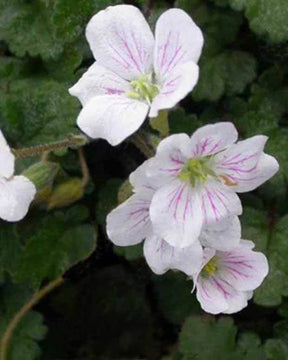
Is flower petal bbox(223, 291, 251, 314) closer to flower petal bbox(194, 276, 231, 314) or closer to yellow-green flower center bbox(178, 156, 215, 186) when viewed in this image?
flower petal bbox(194, 276, 231, 314)

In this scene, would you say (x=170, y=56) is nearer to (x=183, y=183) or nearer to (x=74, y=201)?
(x=183, y=183)

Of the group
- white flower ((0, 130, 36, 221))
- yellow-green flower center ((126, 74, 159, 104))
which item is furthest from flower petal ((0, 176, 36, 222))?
yellow-green flower center ((126, 74, 159, 104))

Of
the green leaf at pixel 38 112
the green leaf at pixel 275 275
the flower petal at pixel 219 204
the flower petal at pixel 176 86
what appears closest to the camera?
the flower petal at pixel 176 86

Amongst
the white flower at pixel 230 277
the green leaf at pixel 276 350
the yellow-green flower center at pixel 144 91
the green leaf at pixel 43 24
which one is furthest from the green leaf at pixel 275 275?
the green leaf at pixel 43 24

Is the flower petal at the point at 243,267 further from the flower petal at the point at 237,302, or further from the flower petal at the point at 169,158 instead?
the flower petal at the point at 169,158

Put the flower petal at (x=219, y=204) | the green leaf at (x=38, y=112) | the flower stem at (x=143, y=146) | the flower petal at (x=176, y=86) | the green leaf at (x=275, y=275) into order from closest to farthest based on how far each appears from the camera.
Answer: the flower petal at (x=176, y=86)
the flower petal at (x=219, y=204)
the flower stem at (x=143, y=146)
the green leaf at (x=275, y=275)
the green leaf at (x=38, y=112)

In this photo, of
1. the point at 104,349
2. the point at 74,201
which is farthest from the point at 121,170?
the point at 104,349

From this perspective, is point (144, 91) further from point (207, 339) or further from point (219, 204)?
point (207, 339)

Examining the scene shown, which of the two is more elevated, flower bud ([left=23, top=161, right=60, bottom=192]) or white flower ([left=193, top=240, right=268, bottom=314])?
flower bud ([left=23, top=161, right=60, bottom=192])
